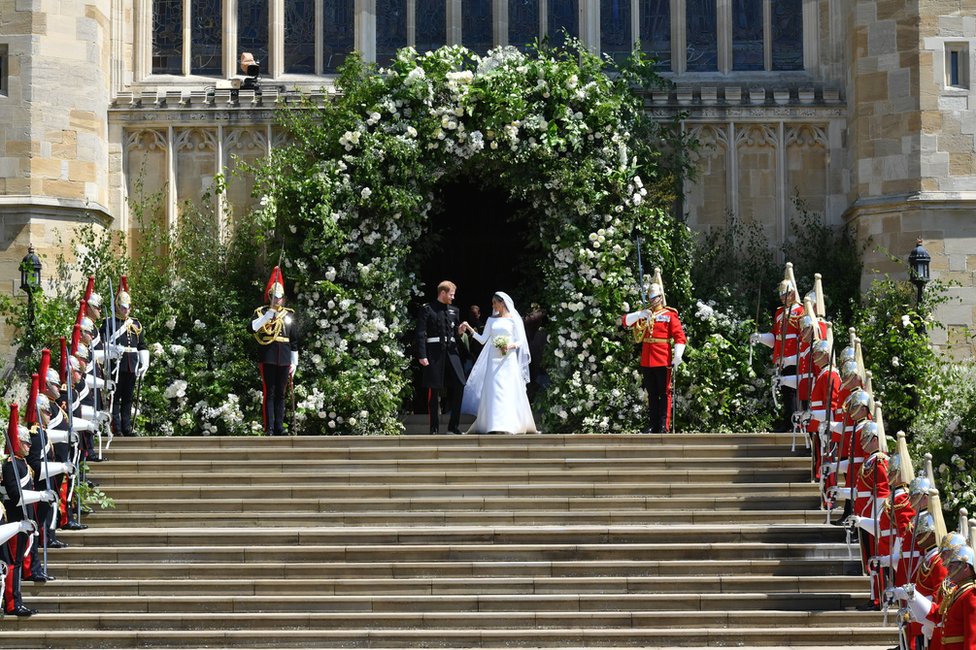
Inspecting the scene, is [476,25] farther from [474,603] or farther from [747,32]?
[474,603]

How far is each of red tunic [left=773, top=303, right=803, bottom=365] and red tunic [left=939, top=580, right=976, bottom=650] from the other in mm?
6898

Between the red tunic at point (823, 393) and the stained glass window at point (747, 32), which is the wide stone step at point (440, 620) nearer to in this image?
the red tunic at point (823, 393)

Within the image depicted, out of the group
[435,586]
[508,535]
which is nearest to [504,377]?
[508,535]

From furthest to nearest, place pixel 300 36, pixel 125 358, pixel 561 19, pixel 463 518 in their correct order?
1. pixel 561 19
2. pixel 300 36
3. pixel 125 358
4. pixel 463 518

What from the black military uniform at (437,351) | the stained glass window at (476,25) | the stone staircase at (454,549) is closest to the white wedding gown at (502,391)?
the black military uniform at (437,351)

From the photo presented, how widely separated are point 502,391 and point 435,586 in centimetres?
428

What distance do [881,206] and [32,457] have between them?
10.8 meters

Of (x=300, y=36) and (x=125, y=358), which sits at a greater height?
(x=300, y=36)

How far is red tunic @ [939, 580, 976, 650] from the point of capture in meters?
11.1

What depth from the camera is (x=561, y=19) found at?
2306 cm

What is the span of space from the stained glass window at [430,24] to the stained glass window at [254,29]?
202 centimetres

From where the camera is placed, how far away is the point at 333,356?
20359 mm

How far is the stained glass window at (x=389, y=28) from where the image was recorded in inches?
907

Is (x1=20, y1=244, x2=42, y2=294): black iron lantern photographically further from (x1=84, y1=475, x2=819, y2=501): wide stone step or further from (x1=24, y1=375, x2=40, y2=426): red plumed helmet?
(x1=24, y1=375, x2=40, y2=426): red plumed helmet
